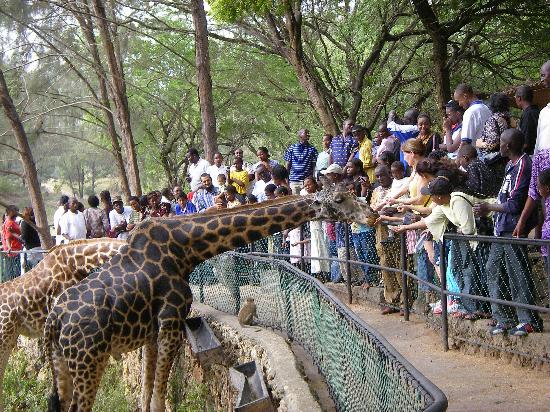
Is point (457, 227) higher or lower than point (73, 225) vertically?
higher

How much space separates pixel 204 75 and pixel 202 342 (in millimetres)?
8084

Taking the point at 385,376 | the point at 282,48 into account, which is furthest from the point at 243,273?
the point at 282,48

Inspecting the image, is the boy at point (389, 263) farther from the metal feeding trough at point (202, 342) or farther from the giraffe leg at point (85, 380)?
the giraffe leg at point (85, 380)

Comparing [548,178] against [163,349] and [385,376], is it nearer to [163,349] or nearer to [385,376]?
[385,376]

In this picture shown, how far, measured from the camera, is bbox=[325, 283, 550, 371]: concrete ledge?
7148mm

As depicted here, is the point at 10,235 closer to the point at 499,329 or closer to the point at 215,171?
the point at 215,171

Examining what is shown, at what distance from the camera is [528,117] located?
8.80 meters

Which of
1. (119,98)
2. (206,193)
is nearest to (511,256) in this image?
(206,193)

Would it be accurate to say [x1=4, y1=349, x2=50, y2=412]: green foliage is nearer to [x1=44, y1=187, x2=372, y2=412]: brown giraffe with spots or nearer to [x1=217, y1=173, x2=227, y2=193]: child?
[x1=217, y1=173, x2=227, y2=193]: child

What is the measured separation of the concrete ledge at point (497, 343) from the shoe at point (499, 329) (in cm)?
5

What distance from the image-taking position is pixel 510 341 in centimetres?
750

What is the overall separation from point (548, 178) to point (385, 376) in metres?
3.38

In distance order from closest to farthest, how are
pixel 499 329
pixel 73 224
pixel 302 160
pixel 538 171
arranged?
pixel 538 171 < pixel 499 329 < pixel 302 160 < pixel 73 224

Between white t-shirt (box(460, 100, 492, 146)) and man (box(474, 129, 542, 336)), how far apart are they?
167 centimetres
